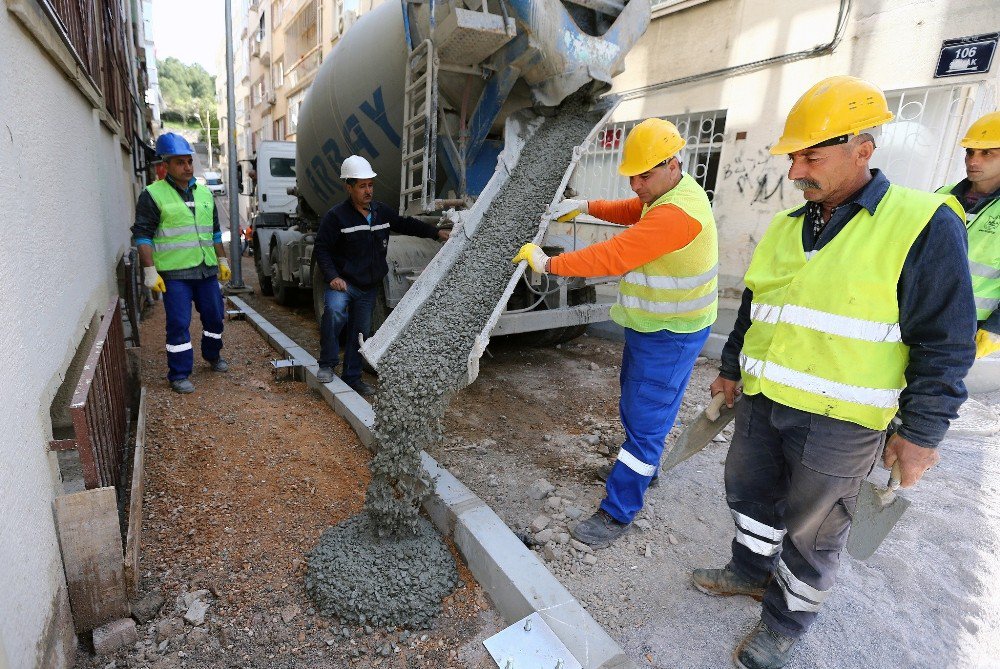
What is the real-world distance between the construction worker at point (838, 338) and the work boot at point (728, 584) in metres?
0.26

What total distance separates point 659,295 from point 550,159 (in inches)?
65.8

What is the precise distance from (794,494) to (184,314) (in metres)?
4.28

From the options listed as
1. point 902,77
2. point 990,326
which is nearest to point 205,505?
point 990,326

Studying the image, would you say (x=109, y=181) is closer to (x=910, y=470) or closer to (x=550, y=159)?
(x=550, y=159)

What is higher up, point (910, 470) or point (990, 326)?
point (990, 326)

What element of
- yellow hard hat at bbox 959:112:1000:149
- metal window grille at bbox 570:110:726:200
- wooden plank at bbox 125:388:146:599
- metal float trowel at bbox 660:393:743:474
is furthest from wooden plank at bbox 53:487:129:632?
metal window grille at bbox 570:110:726:200

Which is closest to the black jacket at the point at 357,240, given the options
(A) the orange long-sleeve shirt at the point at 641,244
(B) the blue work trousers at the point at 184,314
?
(B) the blue work trousers at the point at 184,314

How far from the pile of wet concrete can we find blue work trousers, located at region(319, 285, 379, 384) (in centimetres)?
139

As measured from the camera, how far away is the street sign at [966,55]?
4.36m

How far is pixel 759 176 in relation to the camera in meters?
6.02

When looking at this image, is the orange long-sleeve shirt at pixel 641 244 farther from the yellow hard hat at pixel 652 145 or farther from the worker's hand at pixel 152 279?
the worker's hand at pixel 152 279

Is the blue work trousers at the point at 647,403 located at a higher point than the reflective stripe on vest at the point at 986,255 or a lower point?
lower

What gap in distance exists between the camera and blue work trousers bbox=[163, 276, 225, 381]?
13.5 feet

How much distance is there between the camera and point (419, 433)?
253cm
